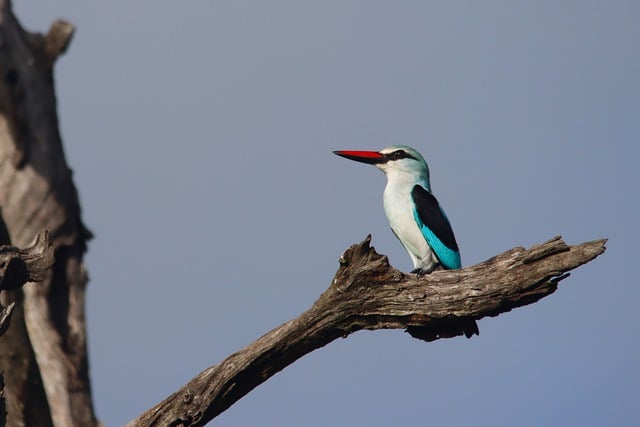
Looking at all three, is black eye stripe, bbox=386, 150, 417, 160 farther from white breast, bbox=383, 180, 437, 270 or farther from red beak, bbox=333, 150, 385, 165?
white breast, bbox=383, 180, 437, 270

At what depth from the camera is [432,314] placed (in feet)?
25.2

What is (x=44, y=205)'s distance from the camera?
49.5ft

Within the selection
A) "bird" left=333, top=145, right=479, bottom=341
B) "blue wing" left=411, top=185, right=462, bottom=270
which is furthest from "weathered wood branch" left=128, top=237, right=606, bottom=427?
"blue wing" left=411, top=185, right=462, bottom=270

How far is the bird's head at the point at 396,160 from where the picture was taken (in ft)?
35.7

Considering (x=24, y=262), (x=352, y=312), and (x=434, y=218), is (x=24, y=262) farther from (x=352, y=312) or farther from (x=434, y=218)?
(x=434, y=218)

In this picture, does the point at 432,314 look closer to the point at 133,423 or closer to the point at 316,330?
the point at 316,330

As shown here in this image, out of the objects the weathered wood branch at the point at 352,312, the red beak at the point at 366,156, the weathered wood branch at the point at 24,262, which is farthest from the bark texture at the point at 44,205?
the weathered wood branch at the point at 352,312

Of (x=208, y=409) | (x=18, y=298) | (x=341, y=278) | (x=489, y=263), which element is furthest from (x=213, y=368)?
(x=18, y=298)

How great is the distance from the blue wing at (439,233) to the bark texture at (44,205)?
19.1 feet

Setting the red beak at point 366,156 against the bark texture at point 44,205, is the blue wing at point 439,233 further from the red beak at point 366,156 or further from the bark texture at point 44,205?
the bark texture at point 44,205

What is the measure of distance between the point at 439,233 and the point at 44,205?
6478mm

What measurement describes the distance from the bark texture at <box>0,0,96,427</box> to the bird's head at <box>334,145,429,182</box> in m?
4.80

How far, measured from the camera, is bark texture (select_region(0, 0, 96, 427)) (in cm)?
1470

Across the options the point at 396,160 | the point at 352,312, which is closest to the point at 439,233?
the point at 396,160
